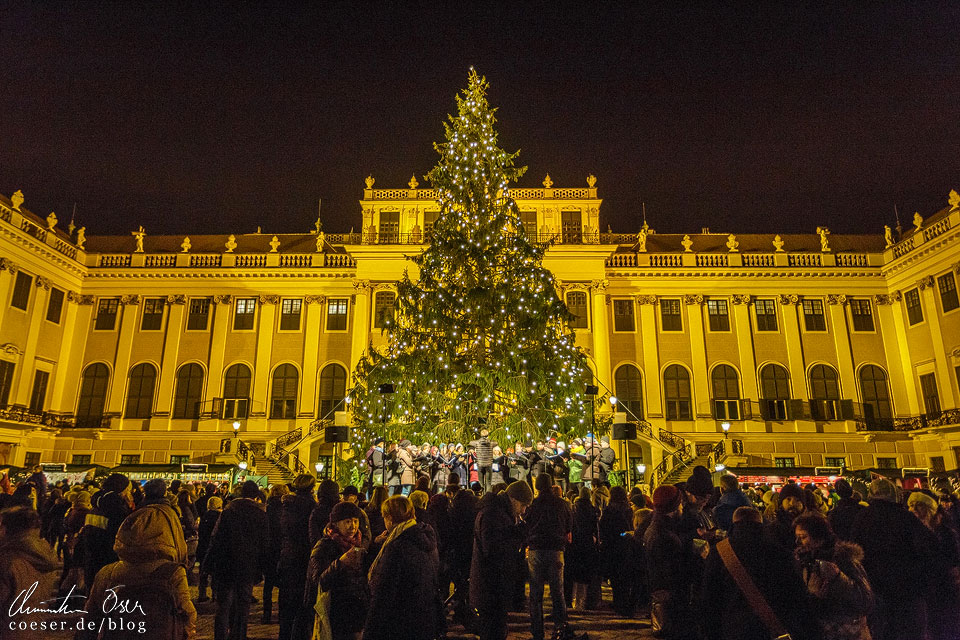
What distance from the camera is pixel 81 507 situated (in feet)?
28.1

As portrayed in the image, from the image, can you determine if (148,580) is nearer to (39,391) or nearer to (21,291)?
(21,291)

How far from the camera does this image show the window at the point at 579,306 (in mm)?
30766

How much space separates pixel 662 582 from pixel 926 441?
103ft

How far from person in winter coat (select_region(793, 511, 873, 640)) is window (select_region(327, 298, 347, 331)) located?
3072 centimetres

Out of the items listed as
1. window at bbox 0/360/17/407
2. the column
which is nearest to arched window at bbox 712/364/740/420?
the column

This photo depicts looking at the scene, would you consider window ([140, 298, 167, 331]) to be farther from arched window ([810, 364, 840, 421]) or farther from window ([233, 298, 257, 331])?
arched window ([810, 364, 840, 421])

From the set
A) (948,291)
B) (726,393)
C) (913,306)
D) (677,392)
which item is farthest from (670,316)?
(948,291)

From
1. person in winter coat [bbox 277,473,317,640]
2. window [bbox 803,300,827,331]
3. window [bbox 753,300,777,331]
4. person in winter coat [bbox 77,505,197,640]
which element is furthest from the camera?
window [bbox 753,300,777,331]

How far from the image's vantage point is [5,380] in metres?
28.0

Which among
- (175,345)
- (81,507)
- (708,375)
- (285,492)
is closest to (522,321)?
(285,492)

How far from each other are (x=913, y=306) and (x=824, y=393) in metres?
6.26

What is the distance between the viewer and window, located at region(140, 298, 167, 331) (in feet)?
109

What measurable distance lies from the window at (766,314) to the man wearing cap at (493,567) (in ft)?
99.2

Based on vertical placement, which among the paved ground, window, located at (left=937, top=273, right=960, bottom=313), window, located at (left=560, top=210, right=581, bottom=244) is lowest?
the paved ground
